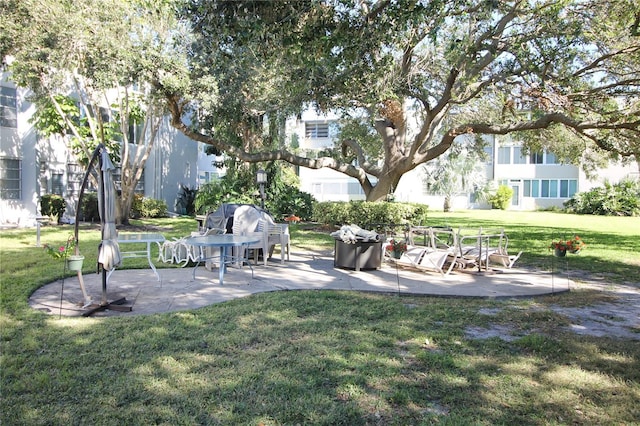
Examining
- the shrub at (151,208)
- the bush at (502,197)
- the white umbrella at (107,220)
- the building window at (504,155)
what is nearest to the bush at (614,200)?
the bush at (502,197)

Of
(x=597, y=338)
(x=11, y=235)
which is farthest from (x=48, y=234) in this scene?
(x=597, y=338)

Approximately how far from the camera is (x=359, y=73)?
914cm

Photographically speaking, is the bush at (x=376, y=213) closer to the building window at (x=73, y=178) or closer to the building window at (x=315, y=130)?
the building window at (x=73, y=178)

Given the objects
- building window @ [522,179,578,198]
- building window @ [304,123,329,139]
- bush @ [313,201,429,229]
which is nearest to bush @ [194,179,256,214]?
bush @ [313,201,429,229]

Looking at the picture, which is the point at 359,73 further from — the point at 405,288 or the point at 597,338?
the point at 597,338

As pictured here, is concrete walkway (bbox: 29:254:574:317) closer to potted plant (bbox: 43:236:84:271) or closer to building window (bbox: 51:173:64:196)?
potted plant (bbox: 43:236:84:271)

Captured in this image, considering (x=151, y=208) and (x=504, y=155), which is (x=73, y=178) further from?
(x=504, y=155)

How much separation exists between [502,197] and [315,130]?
16103 mm

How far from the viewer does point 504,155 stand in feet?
128

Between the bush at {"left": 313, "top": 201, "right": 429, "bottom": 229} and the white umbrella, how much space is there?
942 centimetres

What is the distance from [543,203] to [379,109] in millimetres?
28537

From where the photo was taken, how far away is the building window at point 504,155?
1522 inches

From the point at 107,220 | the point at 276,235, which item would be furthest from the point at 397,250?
the point at 107,220

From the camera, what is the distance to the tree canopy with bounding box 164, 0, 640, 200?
6668 mm
